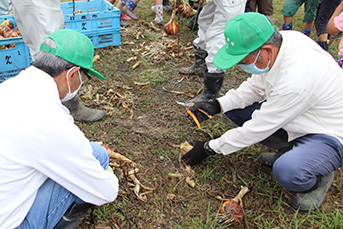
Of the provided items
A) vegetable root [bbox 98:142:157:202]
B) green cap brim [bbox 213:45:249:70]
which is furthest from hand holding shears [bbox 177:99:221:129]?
vegetable root [bbox 98:142:157:202]

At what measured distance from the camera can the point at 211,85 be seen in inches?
131

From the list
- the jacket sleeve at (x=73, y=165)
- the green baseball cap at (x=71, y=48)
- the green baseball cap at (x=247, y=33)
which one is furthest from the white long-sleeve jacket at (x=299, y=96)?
the green baseball cap at (x=71, y=48)

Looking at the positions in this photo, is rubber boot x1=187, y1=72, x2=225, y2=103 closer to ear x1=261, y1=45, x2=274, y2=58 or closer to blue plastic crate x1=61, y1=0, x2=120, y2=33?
ear x1=261, y1=45, x2=274, y2=58

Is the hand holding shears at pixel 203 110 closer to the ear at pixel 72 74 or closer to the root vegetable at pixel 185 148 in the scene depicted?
the root vegetable at pixel 185 148

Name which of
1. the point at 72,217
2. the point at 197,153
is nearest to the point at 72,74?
the point at 72,217

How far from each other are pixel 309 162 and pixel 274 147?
19.9 inches

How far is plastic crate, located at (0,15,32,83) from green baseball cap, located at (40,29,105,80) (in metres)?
2.14

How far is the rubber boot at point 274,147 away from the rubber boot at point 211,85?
984 mm

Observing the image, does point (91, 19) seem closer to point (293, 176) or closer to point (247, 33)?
point (247, 33)

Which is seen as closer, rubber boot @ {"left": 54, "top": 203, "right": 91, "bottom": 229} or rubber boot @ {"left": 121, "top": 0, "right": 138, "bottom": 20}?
→ rubber boot @ {"left": 54, "top": 203, "right": 91, "bottom": 229}

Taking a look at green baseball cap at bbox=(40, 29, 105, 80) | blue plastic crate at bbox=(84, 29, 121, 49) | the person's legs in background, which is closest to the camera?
green baseball cap at bbox=(40, 29, 105, 80)

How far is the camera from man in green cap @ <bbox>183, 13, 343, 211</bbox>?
1.93 m

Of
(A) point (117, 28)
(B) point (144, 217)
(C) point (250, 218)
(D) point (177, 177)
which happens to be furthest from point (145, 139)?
(A) point (117, 28)

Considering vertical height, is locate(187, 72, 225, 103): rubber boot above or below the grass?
above
